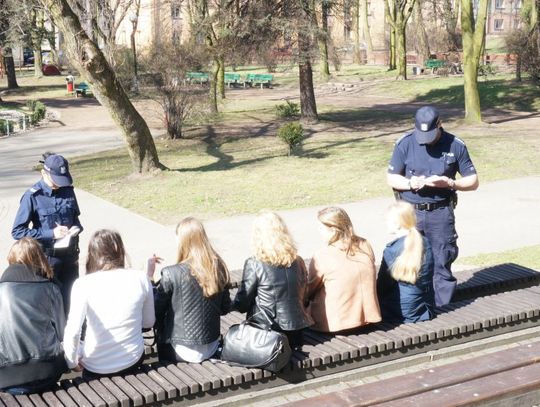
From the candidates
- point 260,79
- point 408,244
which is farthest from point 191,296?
point 260,79

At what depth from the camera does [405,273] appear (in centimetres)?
603

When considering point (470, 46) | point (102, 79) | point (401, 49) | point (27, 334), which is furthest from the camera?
point (401, 49)

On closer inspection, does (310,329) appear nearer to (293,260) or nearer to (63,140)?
(293,260)

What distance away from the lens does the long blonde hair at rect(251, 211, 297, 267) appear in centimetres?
548

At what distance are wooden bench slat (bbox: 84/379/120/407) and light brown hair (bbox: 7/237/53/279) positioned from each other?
0.73 meters

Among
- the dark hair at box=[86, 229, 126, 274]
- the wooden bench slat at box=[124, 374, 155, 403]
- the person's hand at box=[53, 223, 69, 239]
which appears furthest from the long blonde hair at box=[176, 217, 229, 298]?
the person's hand at box=[53, 223, 69, 239]

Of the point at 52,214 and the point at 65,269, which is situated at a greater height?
the point at 52,214

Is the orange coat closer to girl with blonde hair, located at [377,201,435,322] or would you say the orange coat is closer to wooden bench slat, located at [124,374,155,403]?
girl with blonde hair, located at [377,201,435,322]

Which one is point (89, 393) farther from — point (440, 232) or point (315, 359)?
point (440, 232)

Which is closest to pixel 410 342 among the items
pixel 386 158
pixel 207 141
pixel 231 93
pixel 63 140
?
pixel 386 158

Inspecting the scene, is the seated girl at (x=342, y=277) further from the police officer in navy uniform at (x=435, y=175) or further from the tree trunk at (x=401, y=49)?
the tree trunk at (x=401, y=49)

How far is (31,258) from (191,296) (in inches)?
40.9

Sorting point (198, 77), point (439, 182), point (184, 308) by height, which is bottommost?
point (184, 308)

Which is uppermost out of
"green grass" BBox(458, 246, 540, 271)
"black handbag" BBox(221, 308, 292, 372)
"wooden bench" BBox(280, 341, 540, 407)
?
"wooden bench" BBox(280, 341, 540, 407)
